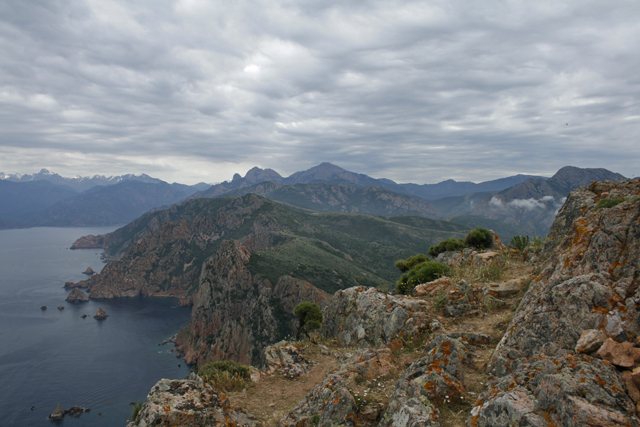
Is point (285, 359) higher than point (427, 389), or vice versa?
point (427, 389)

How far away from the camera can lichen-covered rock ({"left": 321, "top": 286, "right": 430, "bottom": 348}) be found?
14.9 metres

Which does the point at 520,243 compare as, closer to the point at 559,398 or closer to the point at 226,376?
the point at 559,398

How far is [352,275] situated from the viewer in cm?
16775

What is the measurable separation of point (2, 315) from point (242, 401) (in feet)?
776

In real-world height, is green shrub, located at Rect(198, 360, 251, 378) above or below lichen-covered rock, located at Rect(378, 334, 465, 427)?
below

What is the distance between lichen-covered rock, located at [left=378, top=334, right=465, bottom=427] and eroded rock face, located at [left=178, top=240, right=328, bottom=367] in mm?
A: 95883

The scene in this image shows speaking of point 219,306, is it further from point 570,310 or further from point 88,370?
point 570,310

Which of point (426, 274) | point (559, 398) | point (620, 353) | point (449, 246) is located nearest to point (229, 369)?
point (559, 398)

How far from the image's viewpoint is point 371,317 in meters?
18.3

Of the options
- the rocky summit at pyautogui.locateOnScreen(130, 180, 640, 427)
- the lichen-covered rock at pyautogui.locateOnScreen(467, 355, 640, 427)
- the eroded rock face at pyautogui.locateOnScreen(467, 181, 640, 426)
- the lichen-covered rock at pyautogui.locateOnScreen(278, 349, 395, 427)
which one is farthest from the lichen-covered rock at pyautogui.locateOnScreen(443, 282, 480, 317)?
the lichen-covered rock at pyautogui.locateOnScreen(467, 355, 640, 427)

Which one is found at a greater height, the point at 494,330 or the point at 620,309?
the point at 620,309

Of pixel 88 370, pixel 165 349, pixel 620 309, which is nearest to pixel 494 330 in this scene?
pixel 620 309

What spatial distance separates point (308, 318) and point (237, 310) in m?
119

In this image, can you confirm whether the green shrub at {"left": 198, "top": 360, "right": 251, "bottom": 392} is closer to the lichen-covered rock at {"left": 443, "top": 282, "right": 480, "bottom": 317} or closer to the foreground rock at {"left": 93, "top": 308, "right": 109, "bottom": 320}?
the lichen-covered rock at {"left": 443, "top": 282, "right": 480, "bottom": 317}
